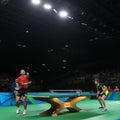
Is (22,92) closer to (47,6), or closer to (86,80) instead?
(47,6)

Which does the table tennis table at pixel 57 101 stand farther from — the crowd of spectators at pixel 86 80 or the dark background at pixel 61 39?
the crowd of spectators at pixel 86 80

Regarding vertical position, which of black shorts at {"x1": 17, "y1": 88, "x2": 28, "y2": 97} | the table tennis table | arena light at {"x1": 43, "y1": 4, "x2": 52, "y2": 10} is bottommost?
the table tennis table

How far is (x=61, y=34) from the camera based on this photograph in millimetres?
20250

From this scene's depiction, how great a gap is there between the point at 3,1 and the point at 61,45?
12.3m

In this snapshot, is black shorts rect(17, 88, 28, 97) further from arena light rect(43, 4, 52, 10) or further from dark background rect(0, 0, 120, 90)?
arena light rect(43, 4, 52, 10)

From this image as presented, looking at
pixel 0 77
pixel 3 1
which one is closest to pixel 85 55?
pixel 0 77

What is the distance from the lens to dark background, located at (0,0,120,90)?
14320 mm

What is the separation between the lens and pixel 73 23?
17375 mm

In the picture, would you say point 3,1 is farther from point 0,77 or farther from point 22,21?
point 0,77

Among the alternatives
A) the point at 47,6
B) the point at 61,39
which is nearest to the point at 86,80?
the point at 61,39

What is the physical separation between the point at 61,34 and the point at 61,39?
1874 millimetres

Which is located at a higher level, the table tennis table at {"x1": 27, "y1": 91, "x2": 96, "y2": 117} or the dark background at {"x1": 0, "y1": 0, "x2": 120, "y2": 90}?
the dark background at {"x1": 0, "y1": 0, "x2": 120, "y2": 90}

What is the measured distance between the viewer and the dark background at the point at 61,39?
14.3 meters

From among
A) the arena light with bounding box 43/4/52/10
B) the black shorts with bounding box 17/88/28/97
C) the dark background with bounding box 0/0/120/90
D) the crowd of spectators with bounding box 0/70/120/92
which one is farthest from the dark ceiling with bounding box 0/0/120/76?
the black shorts with bounding box 17/88/28/97
